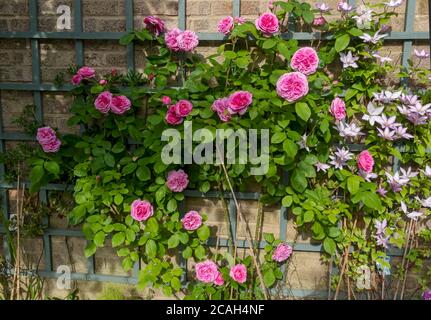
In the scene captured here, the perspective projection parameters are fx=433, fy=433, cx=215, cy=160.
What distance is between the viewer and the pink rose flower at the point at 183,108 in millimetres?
1835

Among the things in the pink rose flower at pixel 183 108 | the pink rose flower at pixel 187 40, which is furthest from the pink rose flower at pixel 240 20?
the pink rose flower at pixel 183 108

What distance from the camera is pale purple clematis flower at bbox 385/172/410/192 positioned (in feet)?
6.07

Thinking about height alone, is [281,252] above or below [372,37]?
below

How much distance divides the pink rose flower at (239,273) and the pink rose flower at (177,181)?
0.43 meters

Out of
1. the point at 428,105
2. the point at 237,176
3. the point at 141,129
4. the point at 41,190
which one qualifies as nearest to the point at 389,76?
the point at 428,105

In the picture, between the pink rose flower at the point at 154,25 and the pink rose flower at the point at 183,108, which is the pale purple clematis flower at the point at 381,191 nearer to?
the pink rose flower at the point at 183,108

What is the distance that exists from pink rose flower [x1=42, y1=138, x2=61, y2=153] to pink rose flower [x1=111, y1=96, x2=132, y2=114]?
309 mm

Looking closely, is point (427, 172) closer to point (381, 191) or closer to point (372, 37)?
point (381, 191)

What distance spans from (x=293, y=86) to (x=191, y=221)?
748mm

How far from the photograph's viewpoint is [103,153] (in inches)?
76.9

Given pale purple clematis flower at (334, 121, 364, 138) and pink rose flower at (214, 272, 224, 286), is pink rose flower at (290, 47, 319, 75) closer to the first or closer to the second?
pale purple clematis flower at (334, 121, 364, 138)

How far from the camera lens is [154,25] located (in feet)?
6.27

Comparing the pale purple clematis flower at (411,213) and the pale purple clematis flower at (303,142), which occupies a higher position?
the pale purple clematis flower at (303,142)

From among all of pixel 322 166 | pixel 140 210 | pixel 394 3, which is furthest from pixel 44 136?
pixel 394 3
